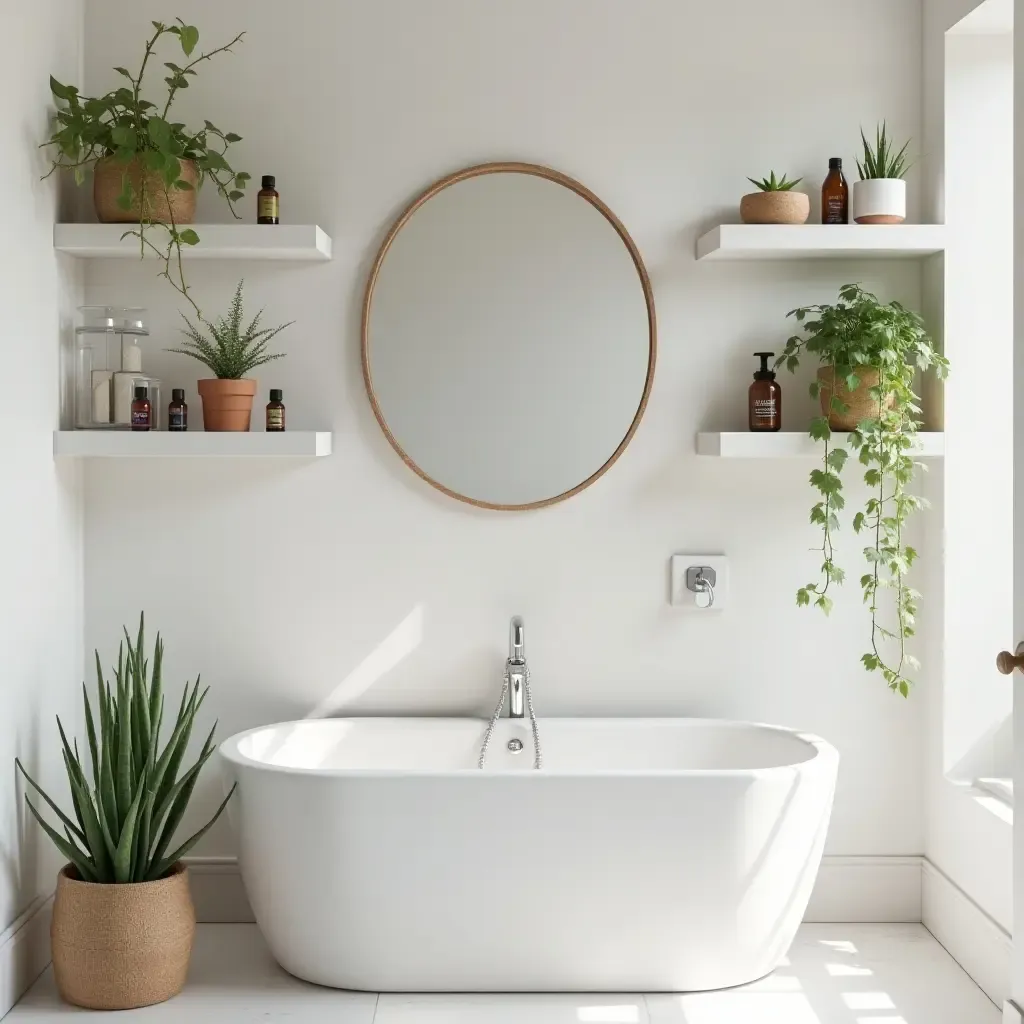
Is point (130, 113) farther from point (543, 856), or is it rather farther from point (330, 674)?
point (543, 856)

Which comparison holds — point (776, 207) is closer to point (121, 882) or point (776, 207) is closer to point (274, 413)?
point (274, 413)

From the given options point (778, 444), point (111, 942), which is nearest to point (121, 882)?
point (111, 942)

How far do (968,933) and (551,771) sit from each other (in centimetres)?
111

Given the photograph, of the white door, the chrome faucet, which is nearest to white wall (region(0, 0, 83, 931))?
the chrome faucet

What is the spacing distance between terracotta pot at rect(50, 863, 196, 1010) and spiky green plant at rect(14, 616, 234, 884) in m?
0.06

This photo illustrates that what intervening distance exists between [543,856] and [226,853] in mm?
987

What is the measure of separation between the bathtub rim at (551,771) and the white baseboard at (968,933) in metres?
0.49

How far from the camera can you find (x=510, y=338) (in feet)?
9.77

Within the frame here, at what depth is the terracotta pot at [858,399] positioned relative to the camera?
273cm

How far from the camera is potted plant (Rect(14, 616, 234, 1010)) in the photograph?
2.46 meters

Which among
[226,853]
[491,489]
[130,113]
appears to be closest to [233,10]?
[130,113]

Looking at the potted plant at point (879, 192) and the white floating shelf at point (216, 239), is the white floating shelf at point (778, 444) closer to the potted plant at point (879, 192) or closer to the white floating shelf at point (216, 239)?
the potted plant at point (879, 192)

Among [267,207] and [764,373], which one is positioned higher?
[267,207]

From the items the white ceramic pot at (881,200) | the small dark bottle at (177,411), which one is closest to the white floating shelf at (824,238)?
the white ceramic pot at (881,200)
